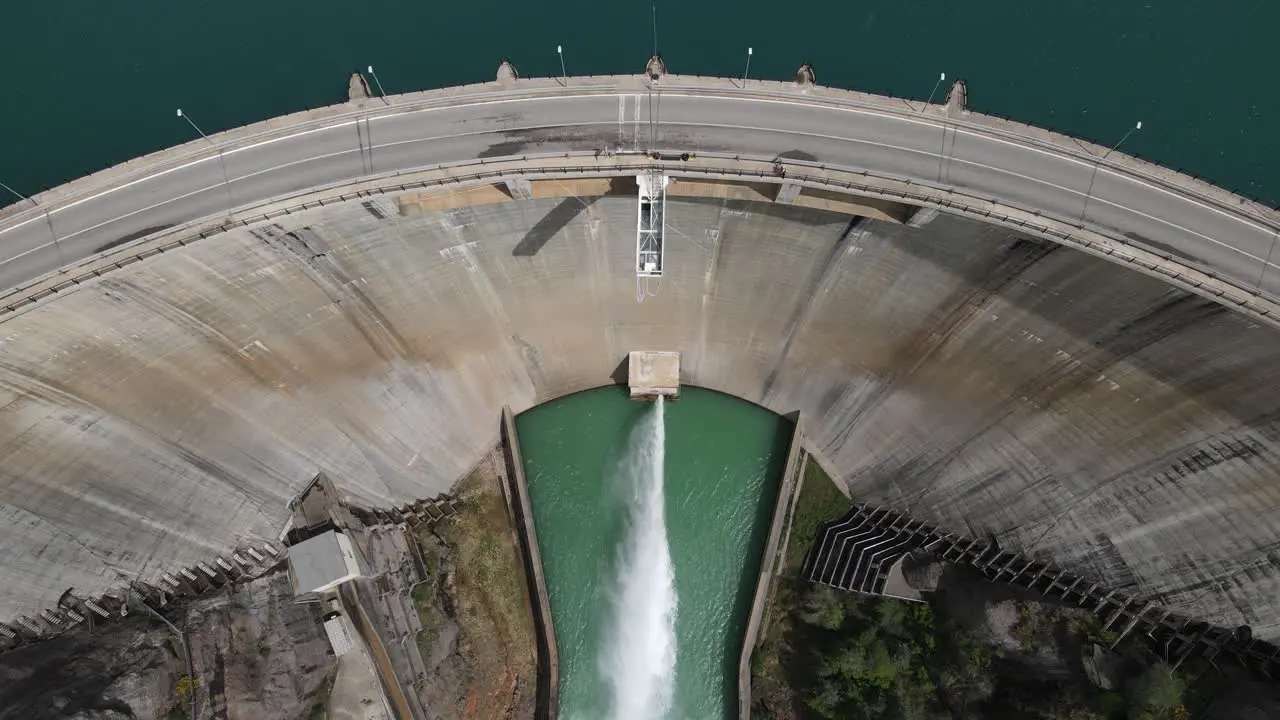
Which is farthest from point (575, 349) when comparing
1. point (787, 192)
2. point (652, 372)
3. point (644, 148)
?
point (787, 192)

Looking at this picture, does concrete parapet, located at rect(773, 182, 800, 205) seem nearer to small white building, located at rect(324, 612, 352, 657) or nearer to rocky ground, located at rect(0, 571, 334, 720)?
small white building, located at rect(324, 612, 352, 657)

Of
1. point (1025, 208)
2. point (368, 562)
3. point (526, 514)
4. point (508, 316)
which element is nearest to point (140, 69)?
point (508, 316)

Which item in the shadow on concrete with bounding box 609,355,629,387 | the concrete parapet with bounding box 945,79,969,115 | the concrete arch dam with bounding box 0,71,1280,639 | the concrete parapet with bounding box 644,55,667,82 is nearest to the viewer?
the concrete arch dam with bounding box 0,71,1280,639

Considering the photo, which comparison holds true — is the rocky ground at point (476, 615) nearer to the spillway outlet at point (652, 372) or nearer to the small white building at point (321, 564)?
the small white building at point (321, 564)

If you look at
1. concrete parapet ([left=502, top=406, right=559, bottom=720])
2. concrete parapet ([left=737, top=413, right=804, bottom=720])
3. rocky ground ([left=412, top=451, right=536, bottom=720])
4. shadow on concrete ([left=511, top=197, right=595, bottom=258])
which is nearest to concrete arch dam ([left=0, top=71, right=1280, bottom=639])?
shadow on concrete ([left=511, top=197, right=595, bottom=258])

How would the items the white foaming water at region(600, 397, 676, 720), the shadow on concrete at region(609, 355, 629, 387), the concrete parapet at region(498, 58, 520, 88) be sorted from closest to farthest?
the concrete parapet at region(498, 58, 520, 88)
the white foaming water at region(600, 397, 676, 720)
the shadow on concrete at region(609, 355, 629, 387)

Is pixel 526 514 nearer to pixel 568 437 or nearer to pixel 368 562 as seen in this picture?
pixel 568 437

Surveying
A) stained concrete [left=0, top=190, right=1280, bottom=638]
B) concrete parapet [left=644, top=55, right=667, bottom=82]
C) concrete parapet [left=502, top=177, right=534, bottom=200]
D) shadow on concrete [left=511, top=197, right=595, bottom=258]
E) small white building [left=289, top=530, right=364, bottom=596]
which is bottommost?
small white building [left=289, top=530, right=364, bottom=596]

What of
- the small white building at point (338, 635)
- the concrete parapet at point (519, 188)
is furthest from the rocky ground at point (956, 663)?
the concrete parapet at point (519, 188)
